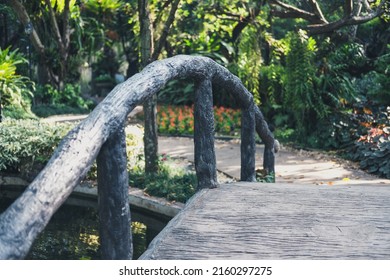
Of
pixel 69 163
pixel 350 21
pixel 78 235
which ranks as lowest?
pixel 78 235

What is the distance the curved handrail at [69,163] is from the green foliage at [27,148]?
5.08 meters

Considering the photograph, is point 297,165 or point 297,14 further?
point 297,14

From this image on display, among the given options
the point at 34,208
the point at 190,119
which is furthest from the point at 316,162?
the point at 34,208

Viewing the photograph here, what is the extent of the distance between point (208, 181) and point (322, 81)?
7673 millimetres

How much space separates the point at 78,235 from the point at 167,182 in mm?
1551

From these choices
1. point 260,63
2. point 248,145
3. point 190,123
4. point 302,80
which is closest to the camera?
point 248,145

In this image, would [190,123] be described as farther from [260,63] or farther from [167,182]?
[167,182]

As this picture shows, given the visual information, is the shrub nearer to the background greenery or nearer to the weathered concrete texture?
the weathered concrete texture

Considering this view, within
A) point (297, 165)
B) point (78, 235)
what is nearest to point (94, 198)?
point (78, 235)

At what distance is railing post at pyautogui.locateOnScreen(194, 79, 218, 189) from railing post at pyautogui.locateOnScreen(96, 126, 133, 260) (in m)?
1.37

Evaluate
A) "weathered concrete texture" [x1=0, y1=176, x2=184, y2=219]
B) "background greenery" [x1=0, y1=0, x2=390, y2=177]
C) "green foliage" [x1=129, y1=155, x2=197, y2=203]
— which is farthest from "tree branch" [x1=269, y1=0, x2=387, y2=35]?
"weathered concrete texture" [x1=0, y1=176, x2=184, y2=219]

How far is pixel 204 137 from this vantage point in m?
3.92

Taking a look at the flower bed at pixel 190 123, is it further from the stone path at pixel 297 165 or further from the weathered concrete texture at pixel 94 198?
the weathered concrete texture at pixel 94 198

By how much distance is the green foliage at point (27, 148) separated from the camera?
25.8ft
